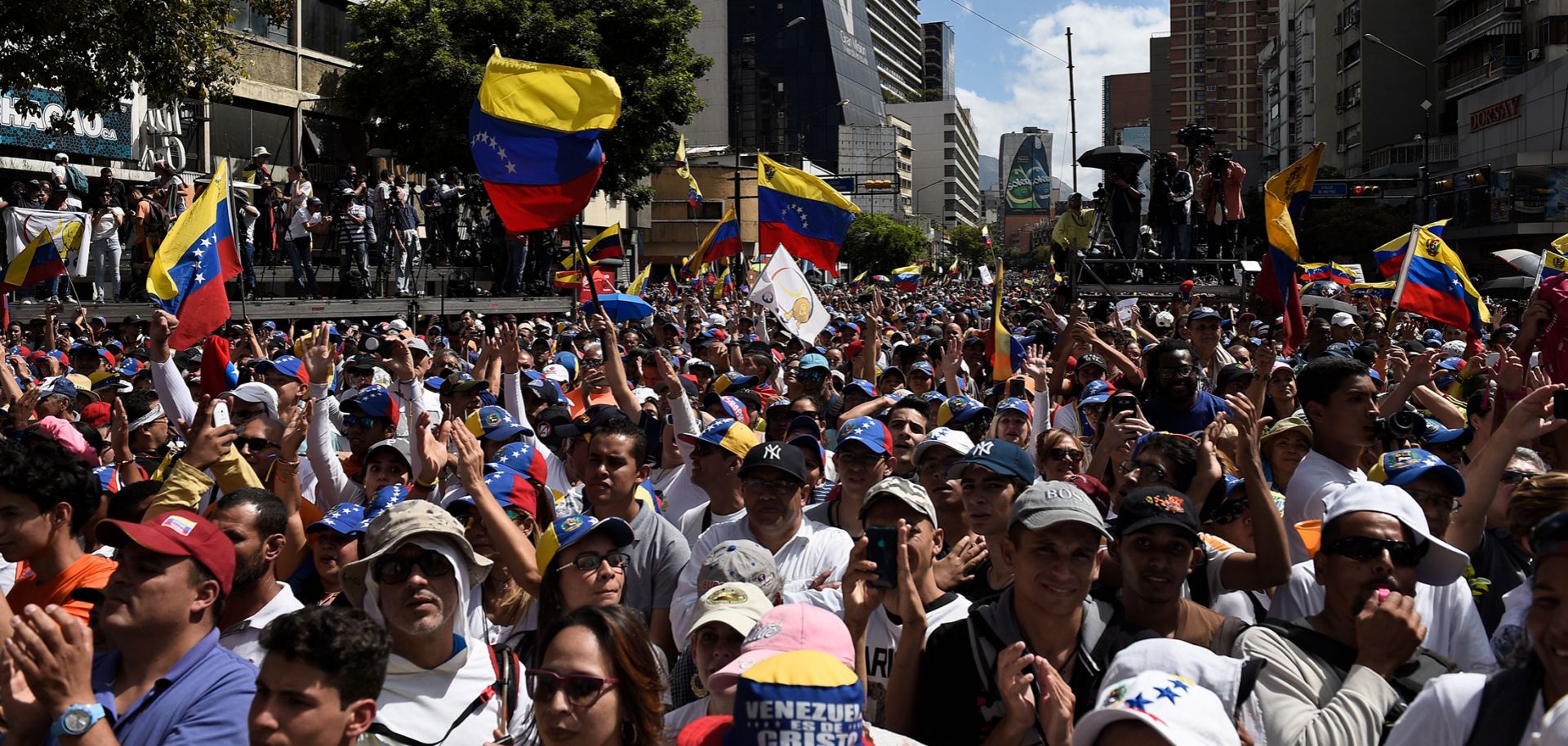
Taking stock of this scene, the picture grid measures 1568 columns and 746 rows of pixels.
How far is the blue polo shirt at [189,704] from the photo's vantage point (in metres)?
3.19

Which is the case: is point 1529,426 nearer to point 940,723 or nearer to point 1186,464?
point 1186,464

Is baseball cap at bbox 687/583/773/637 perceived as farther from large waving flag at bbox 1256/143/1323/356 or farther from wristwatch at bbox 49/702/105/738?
large waving flag at bbox 1256/143/1323/356

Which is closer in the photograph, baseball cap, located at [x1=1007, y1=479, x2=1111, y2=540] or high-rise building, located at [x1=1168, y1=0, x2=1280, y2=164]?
baseball cap, located at [x1=1007, y1=479, x2=1111, y2=540]

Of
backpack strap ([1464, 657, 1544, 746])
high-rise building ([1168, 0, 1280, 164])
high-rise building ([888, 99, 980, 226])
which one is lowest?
backpack strap ([1464, 657, 1544, 746])

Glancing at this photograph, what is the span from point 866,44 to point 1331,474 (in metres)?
134

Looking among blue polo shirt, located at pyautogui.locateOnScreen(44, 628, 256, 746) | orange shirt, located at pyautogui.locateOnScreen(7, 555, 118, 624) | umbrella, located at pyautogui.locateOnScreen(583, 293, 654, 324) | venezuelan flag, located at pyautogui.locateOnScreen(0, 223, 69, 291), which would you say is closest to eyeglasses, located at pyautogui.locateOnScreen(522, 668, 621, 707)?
blue polo shirt, located at pyautogui.locateOnScreen(44, 628, 256, 746)

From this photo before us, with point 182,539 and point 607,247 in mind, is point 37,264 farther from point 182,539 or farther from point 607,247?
point 182,539

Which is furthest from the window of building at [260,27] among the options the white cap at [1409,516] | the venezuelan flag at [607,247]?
the white cap at [1409,516]

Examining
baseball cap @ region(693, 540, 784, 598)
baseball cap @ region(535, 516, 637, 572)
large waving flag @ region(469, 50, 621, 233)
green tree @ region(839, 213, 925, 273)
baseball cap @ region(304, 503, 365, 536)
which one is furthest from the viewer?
green tree @ region(839, 213, 925, 273)

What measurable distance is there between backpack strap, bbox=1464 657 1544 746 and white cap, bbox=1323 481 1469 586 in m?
0.77

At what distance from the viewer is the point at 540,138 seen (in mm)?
10430

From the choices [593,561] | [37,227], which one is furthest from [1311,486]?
[37,227]

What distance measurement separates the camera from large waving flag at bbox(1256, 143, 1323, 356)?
11.2 meters

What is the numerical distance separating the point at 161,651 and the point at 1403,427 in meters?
5.39
